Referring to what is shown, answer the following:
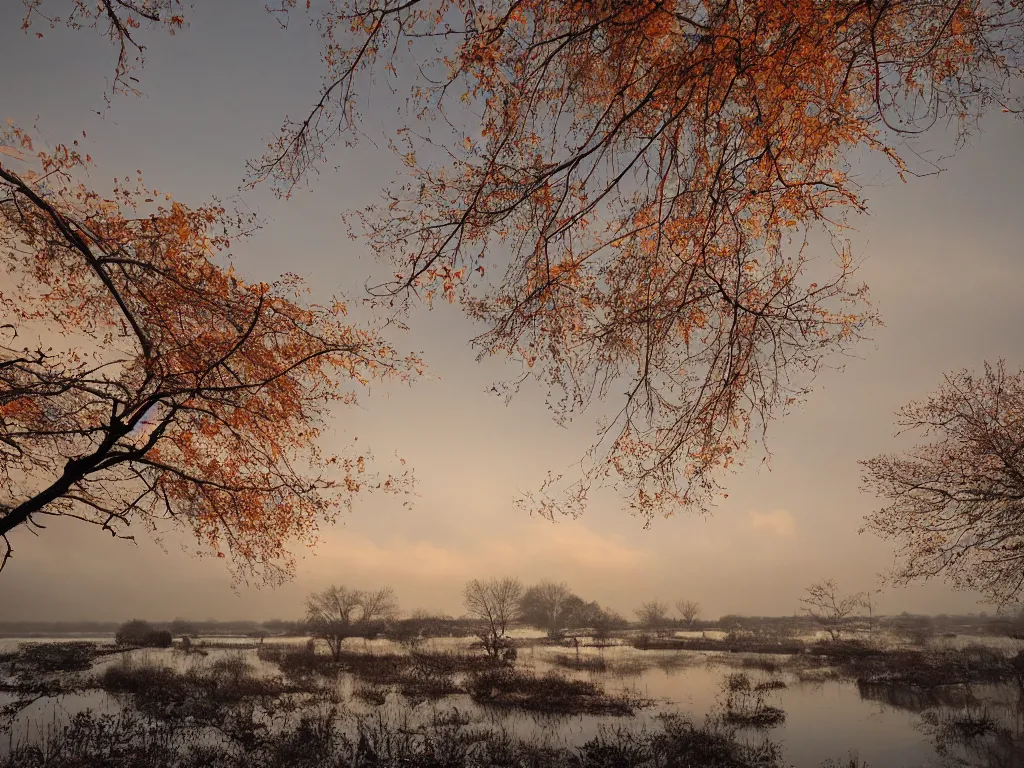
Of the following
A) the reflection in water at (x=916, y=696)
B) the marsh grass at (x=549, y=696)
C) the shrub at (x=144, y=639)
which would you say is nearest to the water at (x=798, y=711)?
the reflection in water at (x=916, y=696)

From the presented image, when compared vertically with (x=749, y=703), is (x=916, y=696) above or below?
below

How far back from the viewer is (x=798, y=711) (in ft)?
63.4

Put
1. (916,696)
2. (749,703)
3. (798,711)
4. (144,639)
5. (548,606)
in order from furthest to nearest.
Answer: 1. (548,606)
2. (144,639)
3. (916,696)
4. (749,703)
5. (798,711)

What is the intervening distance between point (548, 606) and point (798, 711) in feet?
205

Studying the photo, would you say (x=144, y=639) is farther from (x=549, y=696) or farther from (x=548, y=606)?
(x=548, y=606)

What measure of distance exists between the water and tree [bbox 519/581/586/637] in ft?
166

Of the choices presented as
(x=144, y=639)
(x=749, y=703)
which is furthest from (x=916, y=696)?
(x=144, y=639)

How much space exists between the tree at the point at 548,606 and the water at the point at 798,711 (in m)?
50.7

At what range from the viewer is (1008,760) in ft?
40.4

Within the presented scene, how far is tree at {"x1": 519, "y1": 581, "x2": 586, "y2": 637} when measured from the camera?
7662cm

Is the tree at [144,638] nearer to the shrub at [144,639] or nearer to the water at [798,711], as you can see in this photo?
the shrub at [144,639]

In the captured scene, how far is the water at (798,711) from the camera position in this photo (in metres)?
14.3

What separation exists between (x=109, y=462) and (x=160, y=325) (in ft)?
5.90

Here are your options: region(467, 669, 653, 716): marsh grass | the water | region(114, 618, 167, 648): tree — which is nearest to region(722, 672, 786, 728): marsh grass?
the water
